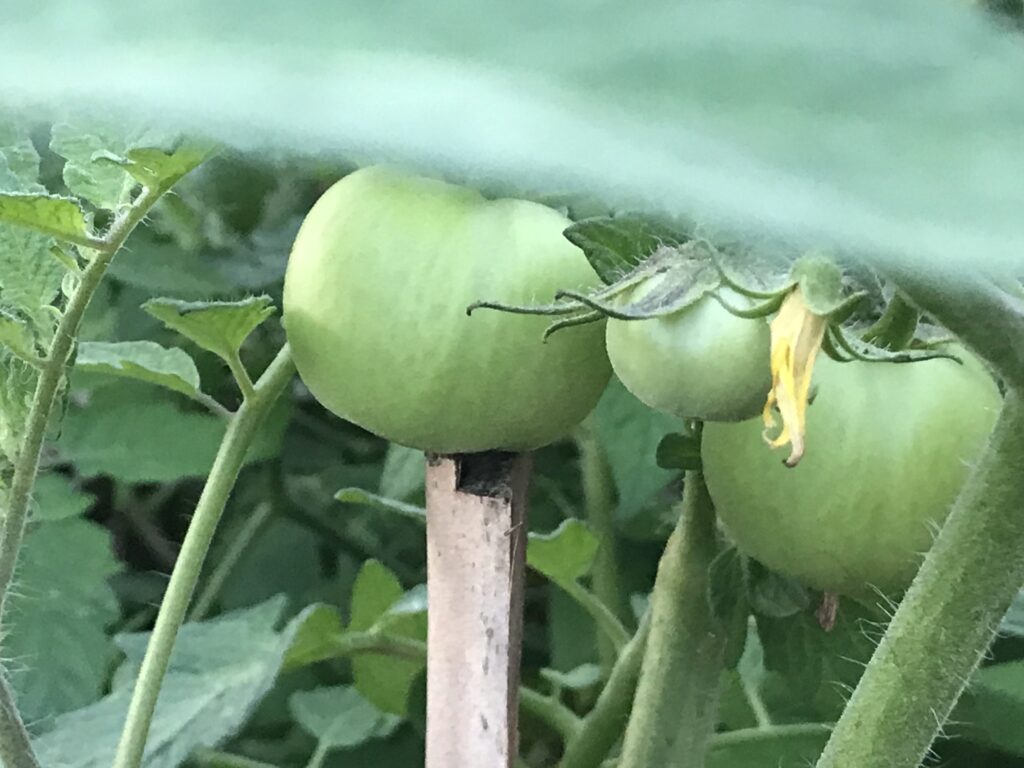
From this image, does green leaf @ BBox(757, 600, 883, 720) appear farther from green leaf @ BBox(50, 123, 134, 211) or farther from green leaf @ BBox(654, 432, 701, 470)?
green leaf @ BBox(50, 123, 134, 211)

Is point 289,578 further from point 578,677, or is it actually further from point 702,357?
point 702,357

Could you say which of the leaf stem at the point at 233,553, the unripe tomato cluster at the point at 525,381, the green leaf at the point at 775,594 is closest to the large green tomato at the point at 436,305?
the unripe tomato cluster at the point at 525,381

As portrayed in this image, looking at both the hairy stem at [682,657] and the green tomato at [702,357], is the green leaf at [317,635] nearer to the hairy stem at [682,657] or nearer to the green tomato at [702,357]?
the hairy stem at [682,657]

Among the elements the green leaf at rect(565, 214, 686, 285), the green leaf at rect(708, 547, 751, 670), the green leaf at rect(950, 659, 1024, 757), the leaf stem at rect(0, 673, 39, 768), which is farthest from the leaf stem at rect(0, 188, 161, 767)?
the green leaf at rect(950, 659, 1024, 757)

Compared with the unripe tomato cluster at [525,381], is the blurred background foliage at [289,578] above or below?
below

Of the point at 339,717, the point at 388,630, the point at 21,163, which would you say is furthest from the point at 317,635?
the point at 21,163

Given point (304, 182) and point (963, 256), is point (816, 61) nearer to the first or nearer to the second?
point (963, 256)
